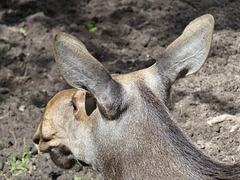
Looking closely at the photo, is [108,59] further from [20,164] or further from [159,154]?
[159,154]

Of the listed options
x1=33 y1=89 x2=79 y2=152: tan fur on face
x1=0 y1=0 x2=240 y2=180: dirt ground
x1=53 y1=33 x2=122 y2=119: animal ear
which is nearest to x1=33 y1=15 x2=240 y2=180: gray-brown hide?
x1=53 y1=33 x2=122 y2=119: animal ear

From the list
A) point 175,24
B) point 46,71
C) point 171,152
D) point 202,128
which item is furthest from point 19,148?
point 175,24

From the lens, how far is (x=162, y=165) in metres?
2.71

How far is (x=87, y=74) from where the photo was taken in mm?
2660

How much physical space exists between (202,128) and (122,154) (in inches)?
87.1

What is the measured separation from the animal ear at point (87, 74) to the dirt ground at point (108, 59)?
1.94 metres

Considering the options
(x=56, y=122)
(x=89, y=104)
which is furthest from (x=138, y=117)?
(x=56, y=122)

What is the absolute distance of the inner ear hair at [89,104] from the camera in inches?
118

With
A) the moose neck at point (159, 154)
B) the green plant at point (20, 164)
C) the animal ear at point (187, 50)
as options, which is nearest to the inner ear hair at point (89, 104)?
the moose neck at point (159, 154)

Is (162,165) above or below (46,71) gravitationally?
above

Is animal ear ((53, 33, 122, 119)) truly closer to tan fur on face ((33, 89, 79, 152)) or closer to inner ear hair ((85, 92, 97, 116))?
inner ear hair ((85, 92, 97, 116))

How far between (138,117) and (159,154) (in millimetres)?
316

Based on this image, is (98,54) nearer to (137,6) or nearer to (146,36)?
(146,36)

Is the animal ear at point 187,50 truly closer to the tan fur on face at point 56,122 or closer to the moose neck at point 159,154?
the moose neck at point 159,154
